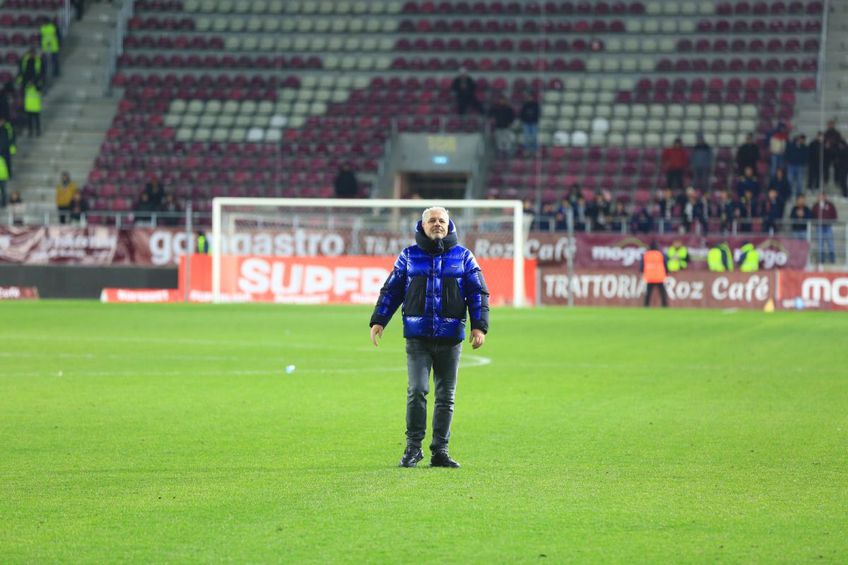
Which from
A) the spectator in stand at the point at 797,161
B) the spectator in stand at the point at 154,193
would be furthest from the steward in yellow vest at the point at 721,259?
the spectator in stand at the point at 154,193

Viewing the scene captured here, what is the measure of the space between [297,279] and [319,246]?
3.60ft

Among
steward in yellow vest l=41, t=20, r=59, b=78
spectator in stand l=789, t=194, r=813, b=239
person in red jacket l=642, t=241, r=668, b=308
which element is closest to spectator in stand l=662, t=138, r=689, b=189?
spectator in stand l=789, t=194, r=813, b=239

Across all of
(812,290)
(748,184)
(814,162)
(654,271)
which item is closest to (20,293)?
(654,271)

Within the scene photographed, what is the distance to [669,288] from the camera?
127ft

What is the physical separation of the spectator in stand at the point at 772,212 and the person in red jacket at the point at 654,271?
362 cm

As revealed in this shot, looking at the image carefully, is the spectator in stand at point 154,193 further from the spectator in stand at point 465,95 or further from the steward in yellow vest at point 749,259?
the steward in yellow vest at point 749,259

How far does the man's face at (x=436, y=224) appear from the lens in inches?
398

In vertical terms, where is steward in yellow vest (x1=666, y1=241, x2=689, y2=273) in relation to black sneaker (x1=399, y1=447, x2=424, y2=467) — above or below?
above

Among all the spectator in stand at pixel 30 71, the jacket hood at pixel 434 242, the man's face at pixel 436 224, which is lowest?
the jacket hood at pixel 434 242

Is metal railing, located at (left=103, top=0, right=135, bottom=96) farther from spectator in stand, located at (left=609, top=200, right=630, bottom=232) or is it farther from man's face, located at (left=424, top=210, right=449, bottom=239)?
→ man's face, located at (left=424, top=210, right=449, bottom=239)

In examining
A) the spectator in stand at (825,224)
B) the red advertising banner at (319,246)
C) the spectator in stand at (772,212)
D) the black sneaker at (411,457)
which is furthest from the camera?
the spectator in stand at (772,212)

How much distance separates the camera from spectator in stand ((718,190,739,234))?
1587 inches

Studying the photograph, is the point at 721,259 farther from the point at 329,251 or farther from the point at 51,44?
the point at 51,44

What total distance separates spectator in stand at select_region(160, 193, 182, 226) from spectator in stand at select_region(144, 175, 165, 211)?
0.60 ft
